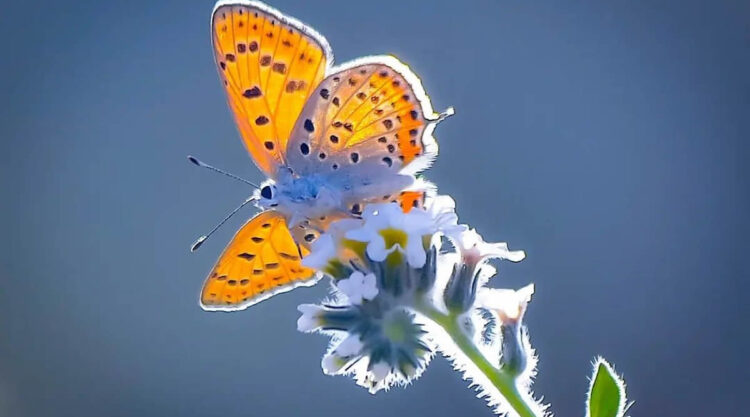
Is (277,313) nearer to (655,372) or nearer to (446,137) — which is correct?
(446,137)

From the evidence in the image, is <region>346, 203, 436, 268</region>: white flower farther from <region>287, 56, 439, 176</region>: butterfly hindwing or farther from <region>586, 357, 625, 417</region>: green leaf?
<region>586, 357, 625, 417</region>: green leaf

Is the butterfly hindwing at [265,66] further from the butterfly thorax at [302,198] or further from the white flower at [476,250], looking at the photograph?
the white flower at [476,250]

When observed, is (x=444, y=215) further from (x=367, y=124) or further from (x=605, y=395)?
(x=605, y=395)

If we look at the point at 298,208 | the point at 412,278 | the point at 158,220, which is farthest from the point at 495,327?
the point at 158,220

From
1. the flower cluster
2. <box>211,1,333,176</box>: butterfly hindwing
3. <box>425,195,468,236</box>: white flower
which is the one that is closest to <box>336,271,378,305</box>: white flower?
the flower cluster

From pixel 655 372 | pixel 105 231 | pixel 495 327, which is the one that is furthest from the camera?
pixel 105 231

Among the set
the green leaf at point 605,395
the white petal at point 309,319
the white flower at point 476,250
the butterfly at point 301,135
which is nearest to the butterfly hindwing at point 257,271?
the butterfly at point 301,135

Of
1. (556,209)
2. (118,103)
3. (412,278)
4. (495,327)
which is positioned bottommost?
(495,327)
